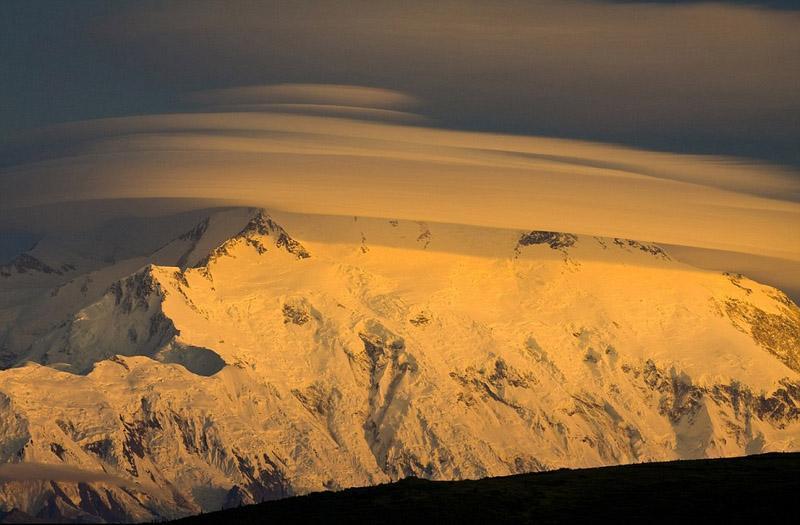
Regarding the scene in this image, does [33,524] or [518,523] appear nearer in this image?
[33,524]

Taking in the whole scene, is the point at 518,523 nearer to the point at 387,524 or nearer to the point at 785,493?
the point at 387,524

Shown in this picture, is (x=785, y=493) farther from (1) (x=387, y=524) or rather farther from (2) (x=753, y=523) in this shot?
(1) (x=387, y=524)

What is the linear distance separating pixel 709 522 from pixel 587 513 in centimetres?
1432

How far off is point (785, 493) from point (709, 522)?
41.2 ft

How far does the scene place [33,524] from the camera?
575ft

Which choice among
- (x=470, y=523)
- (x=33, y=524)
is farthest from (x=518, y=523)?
(x=33, y=524)

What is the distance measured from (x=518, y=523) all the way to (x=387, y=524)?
499 inches

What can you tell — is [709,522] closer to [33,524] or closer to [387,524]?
[387,524]

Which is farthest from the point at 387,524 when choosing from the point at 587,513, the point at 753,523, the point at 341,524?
the point at 753,523

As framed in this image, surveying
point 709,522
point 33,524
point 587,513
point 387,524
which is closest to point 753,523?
point 709,522

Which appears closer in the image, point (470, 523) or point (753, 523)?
point (753, 523)

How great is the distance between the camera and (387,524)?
19925 centimetres

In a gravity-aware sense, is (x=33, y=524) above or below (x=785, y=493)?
below

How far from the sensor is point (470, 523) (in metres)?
197
